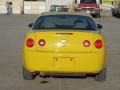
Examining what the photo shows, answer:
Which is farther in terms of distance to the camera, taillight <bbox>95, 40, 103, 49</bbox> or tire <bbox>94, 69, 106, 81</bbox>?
tire <bbox>94, 69, 106, 81</bbox>

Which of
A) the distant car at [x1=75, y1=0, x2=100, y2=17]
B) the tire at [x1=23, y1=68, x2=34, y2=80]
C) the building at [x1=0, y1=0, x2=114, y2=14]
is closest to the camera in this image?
the tire at [x1=23, y1=68, x2=34, y2=80]

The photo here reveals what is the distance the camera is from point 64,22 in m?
10.4

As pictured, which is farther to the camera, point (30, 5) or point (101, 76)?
point (30, 5)

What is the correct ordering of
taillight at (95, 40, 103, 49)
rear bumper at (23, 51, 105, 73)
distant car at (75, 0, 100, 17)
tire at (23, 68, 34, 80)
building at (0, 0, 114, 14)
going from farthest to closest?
building at (0, 0, 114, 14) → distant car at (75, 0, 100, 17) → tire at (23, 68, 34, 80) → taillight at (95, 40, 103, 49) → rear bumper at (23, 51, 105, 73)

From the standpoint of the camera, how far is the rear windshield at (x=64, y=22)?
998cm

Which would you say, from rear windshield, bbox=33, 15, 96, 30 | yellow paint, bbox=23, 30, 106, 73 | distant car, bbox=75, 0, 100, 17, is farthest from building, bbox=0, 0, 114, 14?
yellow paint, bbox=23, 30, 106, 73

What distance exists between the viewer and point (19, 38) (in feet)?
64.4

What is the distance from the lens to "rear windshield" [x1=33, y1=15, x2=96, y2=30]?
32.8 feet

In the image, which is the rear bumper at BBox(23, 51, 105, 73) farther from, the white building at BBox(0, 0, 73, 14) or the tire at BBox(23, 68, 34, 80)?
the white building at BBox(0, 0, 73, 14)

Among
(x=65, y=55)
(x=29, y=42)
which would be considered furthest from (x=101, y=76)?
(x=29, y=42)

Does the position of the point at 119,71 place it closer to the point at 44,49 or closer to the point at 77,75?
the point at 77,75

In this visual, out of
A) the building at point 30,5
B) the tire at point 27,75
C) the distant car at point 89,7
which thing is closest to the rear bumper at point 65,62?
the tire at point 27,75

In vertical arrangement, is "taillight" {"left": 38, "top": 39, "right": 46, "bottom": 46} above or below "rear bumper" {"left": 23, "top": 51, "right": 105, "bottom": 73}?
above

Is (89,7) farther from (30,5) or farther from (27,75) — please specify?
(27,75)
